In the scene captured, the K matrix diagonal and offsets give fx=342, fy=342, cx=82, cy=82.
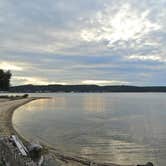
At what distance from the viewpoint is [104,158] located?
2097cm

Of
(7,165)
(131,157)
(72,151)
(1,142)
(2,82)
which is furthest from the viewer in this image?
(2,82)

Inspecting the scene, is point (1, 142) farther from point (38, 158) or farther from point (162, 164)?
point (162, 164)

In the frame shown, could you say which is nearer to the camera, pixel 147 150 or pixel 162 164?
pixel 162 164

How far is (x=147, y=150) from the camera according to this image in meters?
24.4

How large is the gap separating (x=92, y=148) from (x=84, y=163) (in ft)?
21.0

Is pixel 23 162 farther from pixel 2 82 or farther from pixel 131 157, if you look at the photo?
pixel 2 82

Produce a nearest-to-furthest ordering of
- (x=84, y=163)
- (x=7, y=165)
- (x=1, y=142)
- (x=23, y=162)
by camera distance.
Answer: (x=23, y=162)
(x=7, y=165)
(x=1, y=142)
(x=84, y=163)

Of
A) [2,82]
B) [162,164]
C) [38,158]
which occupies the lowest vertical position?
[162,164]

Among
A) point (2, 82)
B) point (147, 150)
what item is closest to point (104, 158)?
point (147, 150)

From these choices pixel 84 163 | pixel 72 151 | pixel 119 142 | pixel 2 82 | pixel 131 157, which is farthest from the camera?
pixel 2 82

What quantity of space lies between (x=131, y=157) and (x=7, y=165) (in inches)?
468

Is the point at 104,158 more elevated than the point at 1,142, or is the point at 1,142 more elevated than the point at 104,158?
the point at 1,142

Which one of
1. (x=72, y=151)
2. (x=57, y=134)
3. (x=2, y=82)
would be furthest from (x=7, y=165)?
(x=2, y=82)

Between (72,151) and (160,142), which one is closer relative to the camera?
(72,151)
